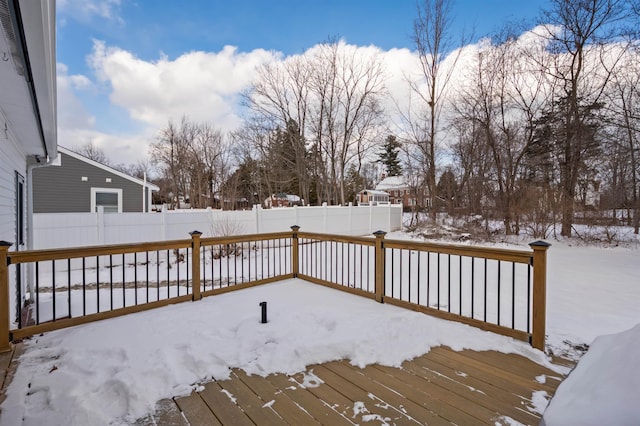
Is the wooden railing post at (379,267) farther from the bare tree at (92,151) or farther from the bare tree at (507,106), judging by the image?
the bare tree at (92,151)

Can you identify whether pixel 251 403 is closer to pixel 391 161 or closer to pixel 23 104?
pixel 23 104

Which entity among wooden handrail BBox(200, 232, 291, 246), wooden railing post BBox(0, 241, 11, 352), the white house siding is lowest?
wooden railing post BBox(0, 241, 11, 352)

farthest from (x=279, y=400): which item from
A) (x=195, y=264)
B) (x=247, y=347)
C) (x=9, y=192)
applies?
(x=9, y=192)

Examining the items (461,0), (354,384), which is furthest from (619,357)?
(461,0)

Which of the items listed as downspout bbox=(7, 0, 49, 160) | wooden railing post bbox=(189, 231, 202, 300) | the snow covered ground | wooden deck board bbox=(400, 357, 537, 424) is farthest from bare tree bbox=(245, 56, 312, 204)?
wooden deck board bbox=(400, 357, 537, 424)

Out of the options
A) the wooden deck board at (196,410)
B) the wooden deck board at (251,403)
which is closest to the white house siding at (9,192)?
the wooden deck board at (196,410)

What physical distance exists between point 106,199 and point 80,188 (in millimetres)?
883

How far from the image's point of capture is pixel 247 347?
2.68m

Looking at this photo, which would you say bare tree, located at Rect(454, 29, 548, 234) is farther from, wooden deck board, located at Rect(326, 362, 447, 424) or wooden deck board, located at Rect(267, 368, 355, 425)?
wooden deck board, located at Rect(267, 368, 355, 425)

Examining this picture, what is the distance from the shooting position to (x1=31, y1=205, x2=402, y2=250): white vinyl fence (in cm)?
658

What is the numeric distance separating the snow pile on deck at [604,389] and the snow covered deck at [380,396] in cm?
74

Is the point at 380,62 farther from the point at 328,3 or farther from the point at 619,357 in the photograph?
the point at 619,357

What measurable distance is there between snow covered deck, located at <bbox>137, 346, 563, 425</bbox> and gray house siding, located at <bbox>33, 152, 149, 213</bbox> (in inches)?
460

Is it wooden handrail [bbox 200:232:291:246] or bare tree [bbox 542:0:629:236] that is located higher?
bare tree [bbox 542:0:629:236]
